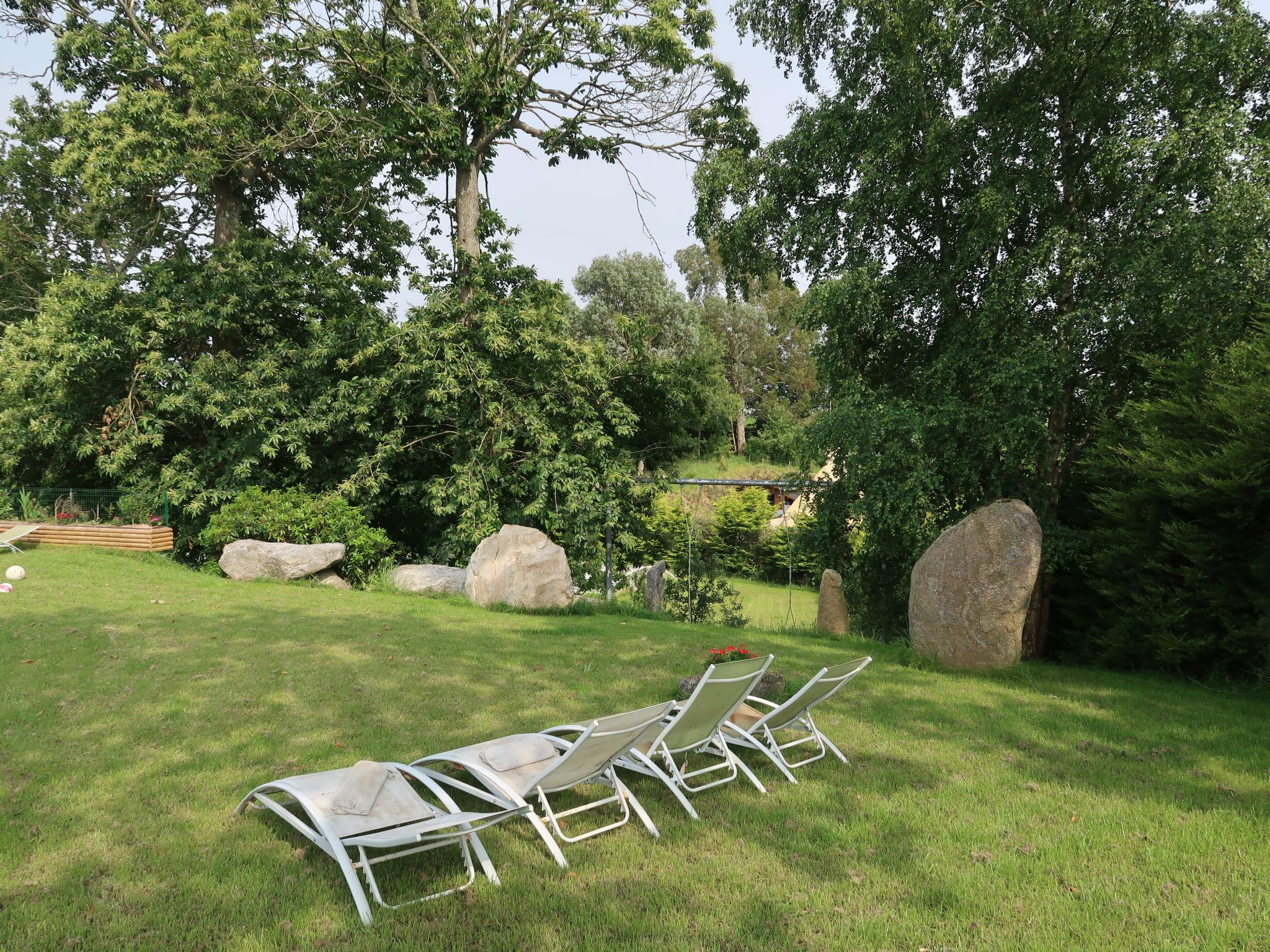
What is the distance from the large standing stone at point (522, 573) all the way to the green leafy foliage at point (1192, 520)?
7405mm

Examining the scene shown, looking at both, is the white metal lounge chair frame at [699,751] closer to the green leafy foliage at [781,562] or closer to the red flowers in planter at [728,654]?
the red flowers in planter at [728,654]

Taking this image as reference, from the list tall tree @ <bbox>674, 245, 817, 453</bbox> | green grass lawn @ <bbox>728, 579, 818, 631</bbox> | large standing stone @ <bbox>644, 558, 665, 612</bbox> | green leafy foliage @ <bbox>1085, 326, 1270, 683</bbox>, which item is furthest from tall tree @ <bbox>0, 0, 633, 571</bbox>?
tall tree @ <bbox>674, 245, 817, 453</bbox>

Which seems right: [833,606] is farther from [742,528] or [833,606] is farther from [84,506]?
[84,506]

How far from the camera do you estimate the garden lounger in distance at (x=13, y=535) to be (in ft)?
46.6

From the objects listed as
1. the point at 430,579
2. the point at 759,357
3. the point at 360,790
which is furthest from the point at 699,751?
the point at 759,357

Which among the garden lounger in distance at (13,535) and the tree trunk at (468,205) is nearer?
the garden lounger in distance at (13,535)

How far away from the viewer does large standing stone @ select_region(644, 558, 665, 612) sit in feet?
43.8

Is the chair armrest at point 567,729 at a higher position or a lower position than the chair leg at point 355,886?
higher

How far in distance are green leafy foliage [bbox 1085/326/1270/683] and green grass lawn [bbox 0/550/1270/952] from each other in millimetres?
665

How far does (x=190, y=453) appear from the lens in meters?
15.7

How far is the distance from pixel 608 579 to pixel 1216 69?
11204mm

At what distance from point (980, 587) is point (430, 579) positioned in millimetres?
8822

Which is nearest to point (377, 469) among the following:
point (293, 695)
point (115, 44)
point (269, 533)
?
point (269, 533)

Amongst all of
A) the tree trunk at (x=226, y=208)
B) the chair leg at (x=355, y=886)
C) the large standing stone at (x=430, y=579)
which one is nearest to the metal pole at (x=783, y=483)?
the large standing stone at (x=430, y=579)
